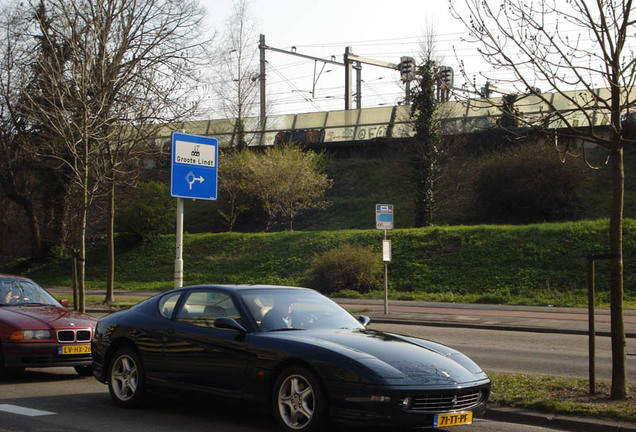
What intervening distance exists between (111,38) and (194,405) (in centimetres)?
1722

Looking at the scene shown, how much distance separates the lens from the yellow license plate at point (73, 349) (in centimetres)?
1013

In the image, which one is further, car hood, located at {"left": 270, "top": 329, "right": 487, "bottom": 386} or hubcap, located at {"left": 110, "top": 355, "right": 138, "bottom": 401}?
hubcap, located at {"left": 110, "top": 355, "right": 138, "bottom": 401}

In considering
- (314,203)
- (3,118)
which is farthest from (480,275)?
(3,118)

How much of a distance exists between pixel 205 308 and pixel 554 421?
3771mm

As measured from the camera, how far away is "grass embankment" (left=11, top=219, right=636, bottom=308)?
26.7m

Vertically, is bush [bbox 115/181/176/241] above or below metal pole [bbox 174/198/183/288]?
above

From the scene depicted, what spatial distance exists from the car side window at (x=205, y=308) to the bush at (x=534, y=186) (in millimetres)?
28473

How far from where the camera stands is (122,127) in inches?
872

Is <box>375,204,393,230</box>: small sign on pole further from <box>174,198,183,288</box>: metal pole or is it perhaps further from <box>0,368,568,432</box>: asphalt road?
<box>0,368,568,432</box>: asphalt road

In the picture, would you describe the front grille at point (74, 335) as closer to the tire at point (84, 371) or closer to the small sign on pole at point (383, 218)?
the tire at point (84, 371)

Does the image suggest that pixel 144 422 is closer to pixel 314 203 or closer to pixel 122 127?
pixel 122 127

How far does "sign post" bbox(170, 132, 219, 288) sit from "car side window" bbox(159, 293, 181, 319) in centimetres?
716

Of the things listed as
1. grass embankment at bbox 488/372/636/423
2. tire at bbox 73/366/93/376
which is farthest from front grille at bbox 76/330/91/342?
grass embankment at bbox 488/372/636/423

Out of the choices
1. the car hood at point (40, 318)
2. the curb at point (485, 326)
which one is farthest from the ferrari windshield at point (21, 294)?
the curb at point (485, 326)
